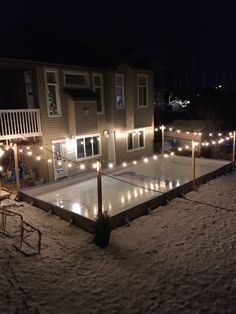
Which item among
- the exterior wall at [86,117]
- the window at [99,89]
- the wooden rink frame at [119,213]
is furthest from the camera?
the window at [99,89]

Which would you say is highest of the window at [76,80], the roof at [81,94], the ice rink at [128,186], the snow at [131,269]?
the window at [76,80]

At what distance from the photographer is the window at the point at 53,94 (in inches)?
495

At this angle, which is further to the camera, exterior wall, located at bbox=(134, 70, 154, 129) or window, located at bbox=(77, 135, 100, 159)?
exterior wall, located at bbox=(134, 70, 154, 129)

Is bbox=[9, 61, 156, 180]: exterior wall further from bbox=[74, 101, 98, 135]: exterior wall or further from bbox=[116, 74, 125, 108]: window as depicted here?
bbox=[116, 74, 125, 108]: window

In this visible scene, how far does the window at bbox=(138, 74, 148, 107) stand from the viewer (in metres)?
16.2

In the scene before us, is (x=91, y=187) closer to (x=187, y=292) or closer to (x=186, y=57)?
(x=187, y=292)

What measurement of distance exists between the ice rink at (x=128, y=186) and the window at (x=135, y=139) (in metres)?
1.44

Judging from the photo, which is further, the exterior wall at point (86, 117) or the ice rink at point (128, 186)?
the exterior wall at point (86, 117)

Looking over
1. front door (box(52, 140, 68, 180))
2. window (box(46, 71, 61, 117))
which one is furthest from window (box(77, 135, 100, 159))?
window (box(46, 71, 61, 117))

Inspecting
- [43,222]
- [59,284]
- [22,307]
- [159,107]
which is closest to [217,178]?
[43,222]

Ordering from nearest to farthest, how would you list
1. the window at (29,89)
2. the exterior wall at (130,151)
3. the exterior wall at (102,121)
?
the window at (29,89)
the exterior wall at (102,121)
the exterior wall at (130,151)

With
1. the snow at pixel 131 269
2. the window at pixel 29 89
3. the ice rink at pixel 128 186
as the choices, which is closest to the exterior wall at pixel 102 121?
the window at pixel 29 89

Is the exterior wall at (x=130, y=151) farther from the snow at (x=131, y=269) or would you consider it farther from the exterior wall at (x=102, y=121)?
the snow at (x=131, y=269)

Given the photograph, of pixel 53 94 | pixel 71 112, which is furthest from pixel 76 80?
pixel 71 112
